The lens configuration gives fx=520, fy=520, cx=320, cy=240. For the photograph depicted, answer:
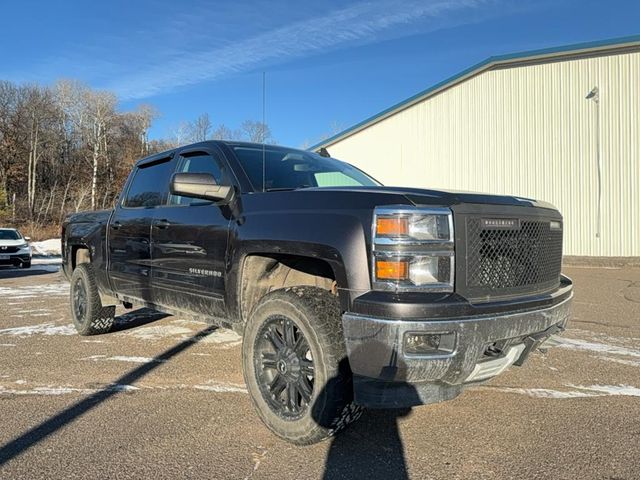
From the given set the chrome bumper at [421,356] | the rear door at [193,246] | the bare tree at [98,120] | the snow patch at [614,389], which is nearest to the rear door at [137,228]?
the rear door at [193,246]

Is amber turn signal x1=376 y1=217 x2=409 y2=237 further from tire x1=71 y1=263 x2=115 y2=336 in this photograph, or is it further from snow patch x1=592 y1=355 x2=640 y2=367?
tire x1=71 y1=263 x2=115 y2=336

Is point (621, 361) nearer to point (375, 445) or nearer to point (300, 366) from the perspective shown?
point (375, 445)

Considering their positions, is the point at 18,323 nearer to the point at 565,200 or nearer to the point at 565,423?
the point at 565,423

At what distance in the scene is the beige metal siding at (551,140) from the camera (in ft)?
53.6

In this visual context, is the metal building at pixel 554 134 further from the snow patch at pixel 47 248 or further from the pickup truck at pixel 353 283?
the snow patch at pixel 47 248

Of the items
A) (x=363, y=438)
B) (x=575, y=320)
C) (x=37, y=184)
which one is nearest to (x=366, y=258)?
(x=363, y=438)

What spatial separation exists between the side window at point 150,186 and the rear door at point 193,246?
224 mm

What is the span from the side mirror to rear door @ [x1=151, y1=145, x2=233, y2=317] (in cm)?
12

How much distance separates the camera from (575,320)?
750 cm

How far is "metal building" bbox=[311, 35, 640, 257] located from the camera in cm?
1634

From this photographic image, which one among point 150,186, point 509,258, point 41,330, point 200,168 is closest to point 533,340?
point 509,258

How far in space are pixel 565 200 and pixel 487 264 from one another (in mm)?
16322

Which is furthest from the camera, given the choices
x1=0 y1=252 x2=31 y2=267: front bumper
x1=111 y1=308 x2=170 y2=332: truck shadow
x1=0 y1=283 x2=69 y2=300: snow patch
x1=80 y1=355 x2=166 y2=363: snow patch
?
x1=0 y1=252 x2=31 y2=267: front bumper

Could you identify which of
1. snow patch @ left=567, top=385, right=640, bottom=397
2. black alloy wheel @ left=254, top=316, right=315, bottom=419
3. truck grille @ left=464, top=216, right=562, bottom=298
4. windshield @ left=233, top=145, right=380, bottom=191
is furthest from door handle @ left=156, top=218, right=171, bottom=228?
snow patch @ left=567, top=385, right=640, bottom=397
